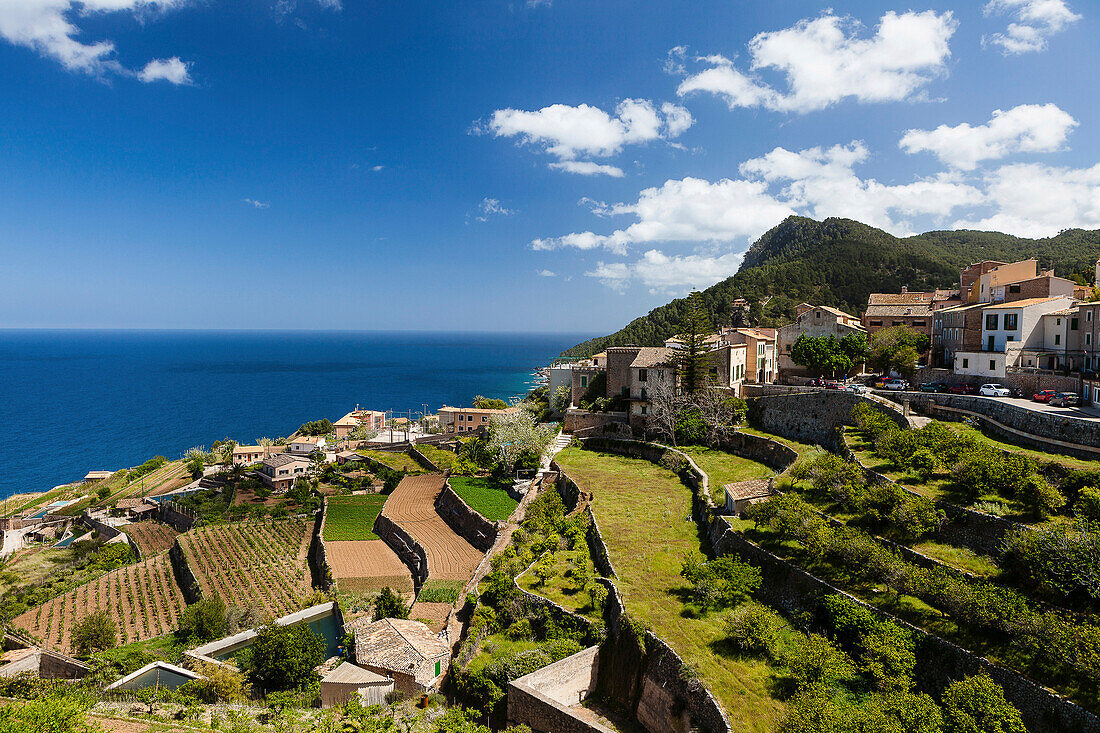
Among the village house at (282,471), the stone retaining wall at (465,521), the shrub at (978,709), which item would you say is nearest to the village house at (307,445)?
the village house at (282,471)

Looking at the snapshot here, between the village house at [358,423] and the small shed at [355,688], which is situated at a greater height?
the small shed at [355,688]

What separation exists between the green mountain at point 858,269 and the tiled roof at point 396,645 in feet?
166

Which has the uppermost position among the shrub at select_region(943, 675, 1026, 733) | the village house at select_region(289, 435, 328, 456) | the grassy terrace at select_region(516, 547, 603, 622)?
the shrub at select_region(943, 675, 1026, 733)

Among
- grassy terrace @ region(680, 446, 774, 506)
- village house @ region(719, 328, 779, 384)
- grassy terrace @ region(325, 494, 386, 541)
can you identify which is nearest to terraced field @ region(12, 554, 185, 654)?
grassy terrace @ region(325, 494, 386, 541)

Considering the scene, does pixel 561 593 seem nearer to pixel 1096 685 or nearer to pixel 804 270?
pixel 1096 685

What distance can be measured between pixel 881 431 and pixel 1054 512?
733cm

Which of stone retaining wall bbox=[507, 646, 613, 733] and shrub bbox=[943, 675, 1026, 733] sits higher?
shrub bbox=[943, 675, 1026, 733]

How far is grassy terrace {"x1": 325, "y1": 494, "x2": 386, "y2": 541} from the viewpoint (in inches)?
1412

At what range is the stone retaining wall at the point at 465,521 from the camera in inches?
1166

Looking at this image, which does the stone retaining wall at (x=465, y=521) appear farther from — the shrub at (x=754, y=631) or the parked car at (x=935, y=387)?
the parked car at (x=935, y=387)

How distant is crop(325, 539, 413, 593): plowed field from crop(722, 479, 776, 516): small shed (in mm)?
16559

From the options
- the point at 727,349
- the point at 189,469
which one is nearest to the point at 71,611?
the point at 189,469

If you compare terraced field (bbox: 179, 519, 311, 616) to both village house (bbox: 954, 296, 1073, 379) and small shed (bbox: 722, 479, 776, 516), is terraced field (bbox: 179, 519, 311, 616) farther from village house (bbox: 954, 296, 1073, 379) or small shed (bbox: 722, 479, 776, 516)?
village house (bbox: 954, 296, 1073, 379)

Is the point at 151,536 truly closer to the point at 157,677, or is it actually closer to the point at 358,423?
the point at 157,677
